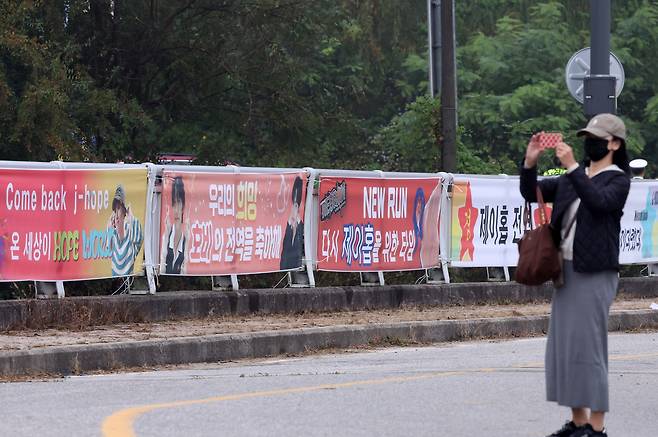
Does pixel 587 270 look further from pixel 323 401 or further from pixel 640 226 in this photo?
pixel 640 226

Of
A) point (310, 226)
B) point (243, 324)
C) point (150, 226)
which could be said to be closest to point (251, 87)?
point (310, 226)

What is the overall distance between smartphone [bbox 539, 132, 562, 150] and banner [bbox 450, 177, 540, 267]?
10.8 metres

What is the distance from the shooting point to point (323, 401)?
884cm

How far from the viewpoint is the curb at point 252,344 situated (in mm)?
10992

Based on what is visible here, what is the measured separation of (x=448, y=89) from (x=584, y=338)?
1320 centimetres

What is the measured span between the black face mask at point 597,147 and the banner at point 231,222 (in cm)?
806

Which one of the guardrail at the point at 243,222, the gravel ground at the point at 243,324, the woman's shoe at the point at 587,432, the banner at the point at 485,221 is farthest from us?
the banner at the point at 485,221

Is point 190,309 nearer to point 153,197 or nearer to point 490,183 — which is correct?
point 153,197

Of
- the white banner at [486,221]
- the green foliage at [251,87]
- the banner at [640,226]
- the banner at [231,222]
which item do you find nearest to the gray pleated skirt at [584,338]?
the banner at [231,222]

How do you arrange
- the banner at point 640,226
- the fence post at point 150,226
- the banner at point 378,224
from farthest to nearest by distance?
the banner at point 640,226, the banner at point 378,224, the fence post at point 150,226

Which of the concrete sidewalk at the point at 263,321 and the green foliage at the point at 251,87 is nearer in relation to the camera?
the concrete sidewalk at the point at 263,321

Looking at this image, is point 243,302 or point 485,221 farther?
point 485,221

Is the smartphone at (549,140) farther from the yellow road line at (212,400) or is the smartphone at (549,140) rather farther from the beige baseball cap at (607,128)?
the yellow road line at (212,400)

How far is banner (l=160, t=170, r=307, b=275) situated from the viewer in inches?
582
